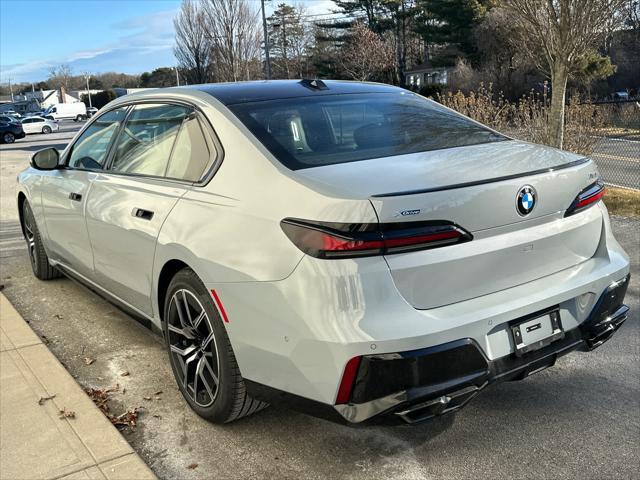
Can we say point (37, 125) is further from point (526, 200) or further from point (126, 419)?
point (526, 200)

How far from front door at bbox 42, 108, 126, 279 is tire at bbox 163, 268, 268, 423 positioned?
1179 millimetres

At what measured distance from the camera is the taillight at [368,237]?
2203 millimetres

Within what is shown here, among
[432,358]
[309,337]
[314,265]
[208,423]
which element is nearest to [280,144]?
[314,265]

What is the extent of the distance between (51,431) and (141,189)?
1315 millimetres

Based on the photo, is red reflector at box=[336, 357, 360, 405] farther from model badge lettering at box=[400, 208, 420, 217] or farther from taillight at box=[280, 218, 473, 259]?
model badge lettering at box=[400, 208, 420, 217]

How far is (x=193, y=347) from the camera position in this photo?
3.05 metres

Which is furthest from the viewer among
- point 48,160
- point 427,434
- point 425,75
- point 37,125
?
point 425,75

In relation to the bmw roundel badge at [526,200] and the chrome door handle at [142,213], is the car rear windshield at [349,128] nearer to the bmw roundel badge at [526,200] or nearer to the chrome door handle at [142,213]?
the bmw roundel badge at [526,200]

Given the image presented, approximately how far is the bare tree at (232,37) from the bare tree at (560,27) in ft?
101

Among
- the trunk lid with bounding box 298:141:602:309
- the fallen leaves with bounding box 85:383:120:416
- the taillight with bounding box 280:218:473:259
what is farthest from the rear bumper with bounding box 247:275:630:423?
the fallen leaves with bounding box 85:383:120:416

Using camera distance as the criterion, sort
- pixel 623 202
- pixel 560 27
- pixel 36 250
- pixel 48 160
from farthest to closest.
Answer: pixel 623 202
pixel 560 27
pixel 36 250
pixel 48 160

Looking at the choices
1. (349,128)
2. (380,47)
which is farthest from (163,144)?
(380,47)

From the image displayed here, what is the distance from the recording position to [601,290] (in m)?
2.77

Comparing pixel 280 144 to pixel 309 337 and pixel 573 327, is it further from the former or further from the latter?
pixel 573 327
